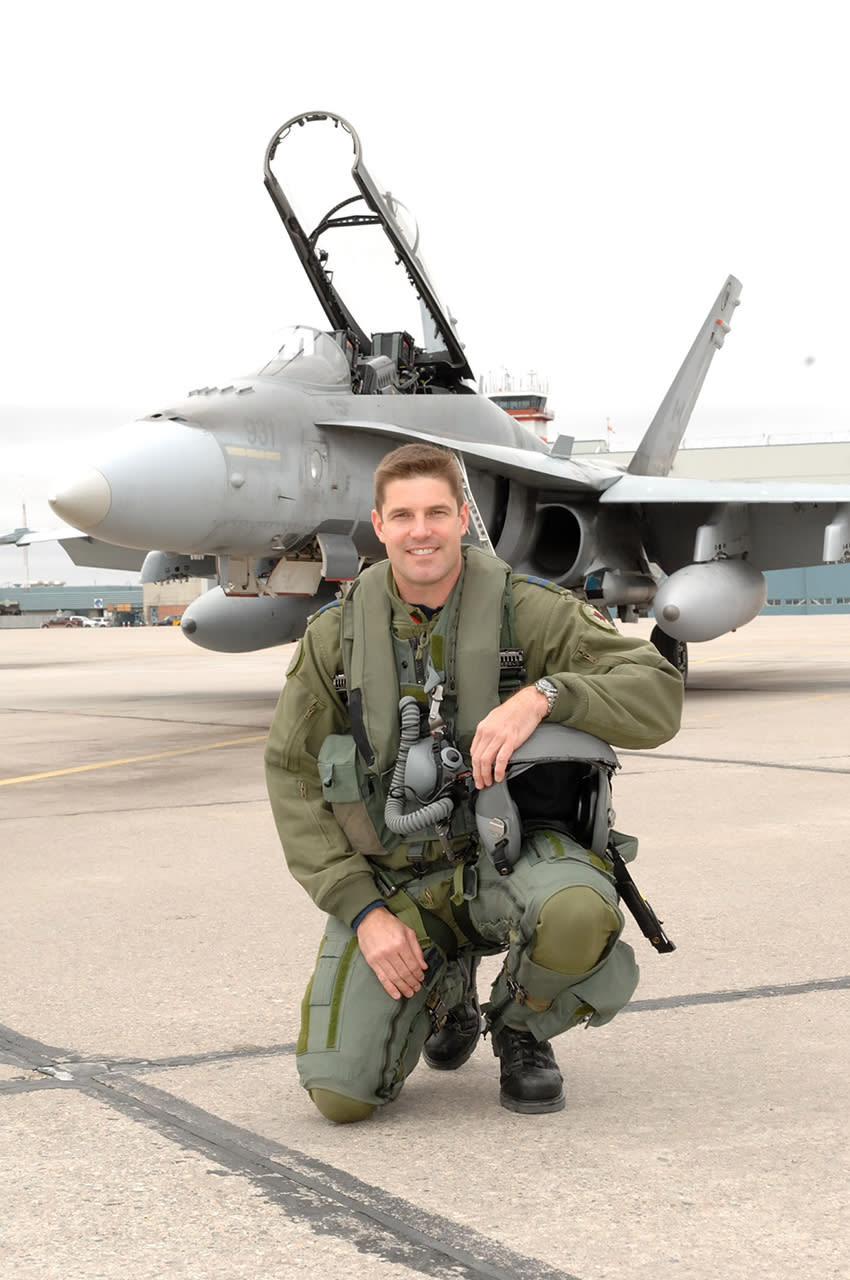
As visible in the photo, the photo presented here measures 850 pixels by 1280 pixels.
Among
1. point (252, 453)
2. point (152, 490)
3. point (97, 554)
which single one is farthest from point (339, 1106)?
point (97, 554)

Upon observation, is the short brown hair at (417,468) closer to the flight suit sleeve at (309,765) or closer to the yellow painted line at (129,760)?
the flight suit sleeve at (309,765)

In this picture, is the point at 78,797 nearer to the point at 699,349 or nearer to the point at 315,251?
the point at 315,251

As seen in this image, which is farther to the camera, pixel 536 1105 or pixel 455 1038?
pixel 455 1038

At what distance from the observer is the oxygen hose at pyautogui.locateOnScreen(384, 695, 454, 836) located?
278cm

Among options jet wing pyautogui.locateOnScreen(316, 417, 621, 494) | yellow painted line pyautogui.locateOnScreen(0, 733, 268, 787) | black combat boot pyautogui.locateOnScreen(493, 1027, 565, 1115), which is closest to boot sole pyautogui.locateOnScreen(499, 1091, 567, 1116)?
black combat boot pyautogui.locateOnScreen(493, 1027, 565, 1115)

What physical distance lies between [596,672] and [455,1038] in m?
0.89

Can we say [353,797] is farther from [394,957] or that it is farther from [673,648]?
[673,648]

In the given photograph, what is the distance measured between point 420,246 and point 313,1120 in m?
9.48

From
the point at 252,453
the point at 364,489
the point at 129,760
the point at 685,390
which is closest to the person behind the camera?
the point at 129,760

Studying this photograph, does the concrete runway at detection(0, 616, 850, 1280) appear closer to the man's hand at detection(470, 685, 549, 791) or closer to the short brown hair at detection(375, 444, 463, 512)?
the man's hand at detection(470, 685, 549, 791)

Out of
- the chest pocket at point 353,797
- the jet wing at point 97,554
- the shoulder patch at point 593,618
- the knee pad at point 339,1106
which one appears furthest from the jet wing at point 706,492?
the knee pad at point 339,1106

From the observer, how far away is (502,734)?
8.67 ft

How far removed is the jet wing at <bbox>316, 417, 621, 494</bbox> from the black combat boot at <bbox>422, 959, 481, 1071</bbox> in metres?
7.65

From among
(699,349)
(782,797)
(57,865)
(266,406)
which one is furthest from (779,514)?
(57,865)
